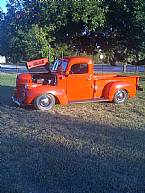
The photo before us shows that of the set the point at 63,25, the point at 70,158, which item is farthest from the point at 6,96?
the point at 70,158

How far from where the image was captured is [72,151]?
24.3 ft

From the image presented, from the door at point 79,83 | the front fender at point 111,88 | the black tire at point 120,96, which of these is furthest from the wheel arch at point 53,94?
the black tire at point 120,96

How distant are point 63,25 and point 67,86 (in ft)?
12.0

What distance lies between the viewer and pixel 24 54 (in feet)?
50.1

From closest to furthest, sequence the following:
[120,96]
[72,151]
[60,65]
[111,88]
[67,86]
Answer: [72,151]
[67,86]
[60,65]
[111,88]
[120,96]

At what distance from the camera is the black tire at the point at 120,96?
13.8m

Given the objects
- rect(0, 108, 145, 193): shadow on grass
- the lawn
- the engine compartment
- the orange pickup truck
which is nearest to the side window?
the orange pickup truck

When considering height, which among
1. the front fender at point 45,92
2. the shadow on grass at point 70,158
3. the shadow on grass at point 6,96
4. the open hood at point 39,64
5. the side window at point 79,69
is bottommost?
the shadow on grass at point 70,158

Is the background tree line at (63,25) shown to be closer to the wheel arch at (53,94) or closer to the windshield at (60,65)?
the windshield at (60,65)

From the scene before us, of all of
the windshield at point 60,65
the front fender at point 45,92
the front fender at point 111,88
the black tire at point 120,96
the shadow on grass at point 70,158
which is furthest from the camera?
the black tire at point 120,96

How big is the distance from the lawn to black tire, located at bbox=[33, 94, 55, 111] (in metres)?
0.56

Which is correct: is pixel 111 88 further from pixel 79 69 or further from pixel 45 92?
pixel 45 92

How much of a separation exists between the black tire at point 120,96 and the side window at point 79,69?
56.7 inches

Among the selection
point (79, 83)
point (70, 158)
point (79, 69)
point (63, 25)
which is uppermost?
point (63, 25)
